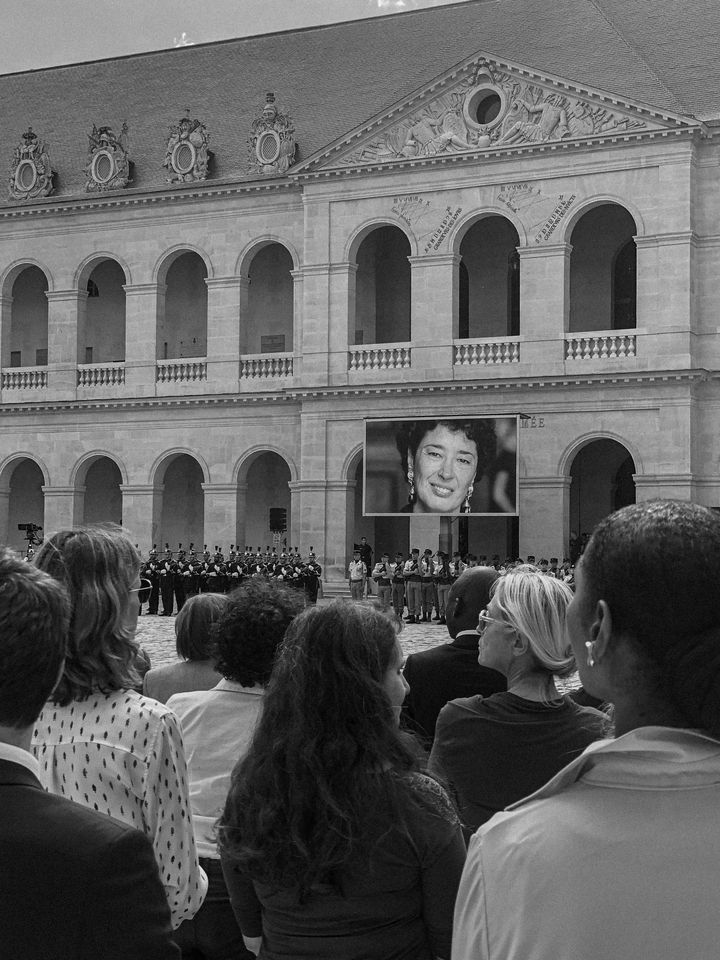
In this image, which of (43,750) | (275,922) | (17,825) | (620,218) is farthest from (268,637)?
(620,218)

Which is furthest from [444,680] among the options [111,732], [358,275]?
[358,275]

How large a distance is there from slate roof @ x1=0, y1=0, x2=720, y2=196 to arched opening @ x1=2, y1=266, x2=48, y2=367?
3.35 metres

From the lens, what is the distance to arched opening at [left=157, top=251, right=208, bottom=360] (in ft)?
122

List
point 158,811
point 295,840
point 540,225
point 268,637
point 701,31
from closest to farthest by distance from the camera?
point 295,840 < point 158,811 < point 268,637 < point 540,225 < point 701,31

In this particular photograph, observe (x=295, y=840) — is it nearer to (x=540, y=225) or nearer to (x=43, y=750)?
(x=43, y=750)

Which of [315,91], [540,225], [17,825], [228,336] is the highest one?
[315,91]

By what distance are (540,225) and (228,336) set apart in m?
9.29

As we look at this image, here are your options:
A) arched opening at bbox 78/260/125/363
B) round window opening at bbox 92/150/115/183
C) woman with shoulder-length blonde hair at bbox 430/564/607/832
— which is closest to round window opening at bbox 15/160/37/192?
round window opening at bbox 92/150/115/183

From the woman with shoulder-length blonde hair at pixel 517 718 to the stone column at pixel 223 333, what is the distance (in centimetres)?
2992

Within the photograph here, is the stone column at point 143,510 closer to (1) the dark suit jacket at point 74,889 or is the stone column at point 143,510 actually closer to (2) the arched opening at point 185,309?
(2) the arched opening at point 185,309

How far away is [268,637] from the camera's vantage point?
4672 mm

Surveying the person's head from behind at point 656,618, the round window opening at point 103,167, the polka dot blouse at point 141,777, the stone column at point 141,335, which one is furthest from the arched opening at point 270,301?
the person's head from behind at point 656,618

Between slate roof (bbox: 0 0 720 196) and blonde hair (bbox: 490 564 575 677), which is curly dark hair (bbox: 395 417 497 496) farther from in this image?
blonde hair (bbox: 490 564 575 677)

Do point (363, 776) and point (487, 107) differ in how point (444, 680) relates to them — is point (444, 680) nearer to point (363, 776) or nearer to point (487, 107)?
point (363, 776)
